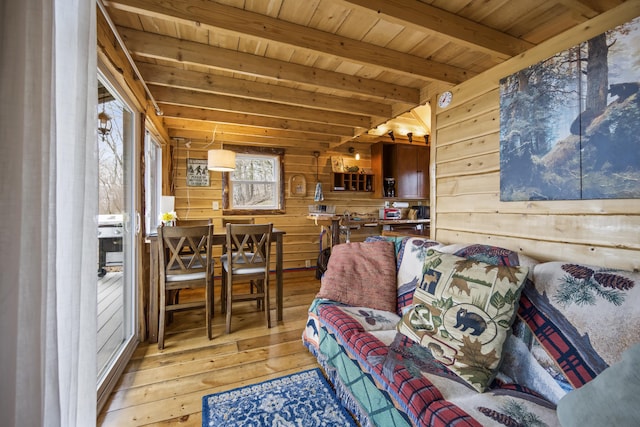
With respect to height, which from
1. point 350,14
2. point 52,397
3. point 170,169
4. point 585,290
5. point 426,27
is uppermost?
point 350,14

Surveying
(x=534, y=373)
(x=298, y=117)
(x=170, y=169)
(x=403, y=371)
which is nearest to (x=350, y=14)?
(x=298, y=117)

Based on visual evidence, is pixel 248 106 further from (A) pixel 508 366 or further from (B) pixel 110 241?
(A) pixel 508 366

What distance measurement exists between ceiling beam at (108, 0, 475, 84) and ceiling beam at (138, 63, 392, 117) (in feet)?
3.13

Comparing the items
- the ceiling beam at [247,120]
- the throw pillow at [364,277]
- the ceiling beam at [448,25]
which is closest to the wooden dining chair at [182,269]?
the throw pillow at [364,277]

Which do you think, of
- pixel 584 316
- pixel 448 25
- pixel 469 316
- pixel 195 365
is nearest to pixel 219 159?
pixel 195 365

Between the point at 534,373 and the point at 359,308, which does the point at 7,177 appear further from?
the point at 534,373

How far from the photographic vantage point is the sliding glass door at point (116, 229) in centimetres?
192

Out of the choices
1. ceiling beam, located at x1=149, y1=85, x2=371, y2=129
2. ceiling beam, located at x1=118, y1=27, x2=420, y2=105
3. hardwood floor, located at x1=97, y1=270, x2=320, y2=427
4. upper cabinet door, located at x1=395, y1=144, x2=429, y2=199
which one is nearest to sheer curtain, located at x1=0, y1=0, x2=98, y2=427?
→ hardwood floor, located at x1=97, y1=270, x2=320, y2=427

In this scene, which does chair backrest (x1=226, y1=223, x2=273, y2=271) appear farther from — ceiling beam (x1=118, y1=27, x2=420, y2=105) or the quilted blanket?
ceiling beam (x1=118, y1=27, x2=420, y2=105)

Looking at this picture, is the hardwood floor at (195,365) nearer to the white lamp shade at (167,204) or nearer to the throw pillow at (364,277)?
the throw pillow at (364,277)

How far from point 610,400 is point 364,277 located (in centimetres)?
140

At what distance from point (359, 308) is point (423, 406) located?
2.93 feet

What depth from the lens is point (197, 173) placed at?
4266 mm

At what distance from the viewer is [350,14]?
1.78 meters
